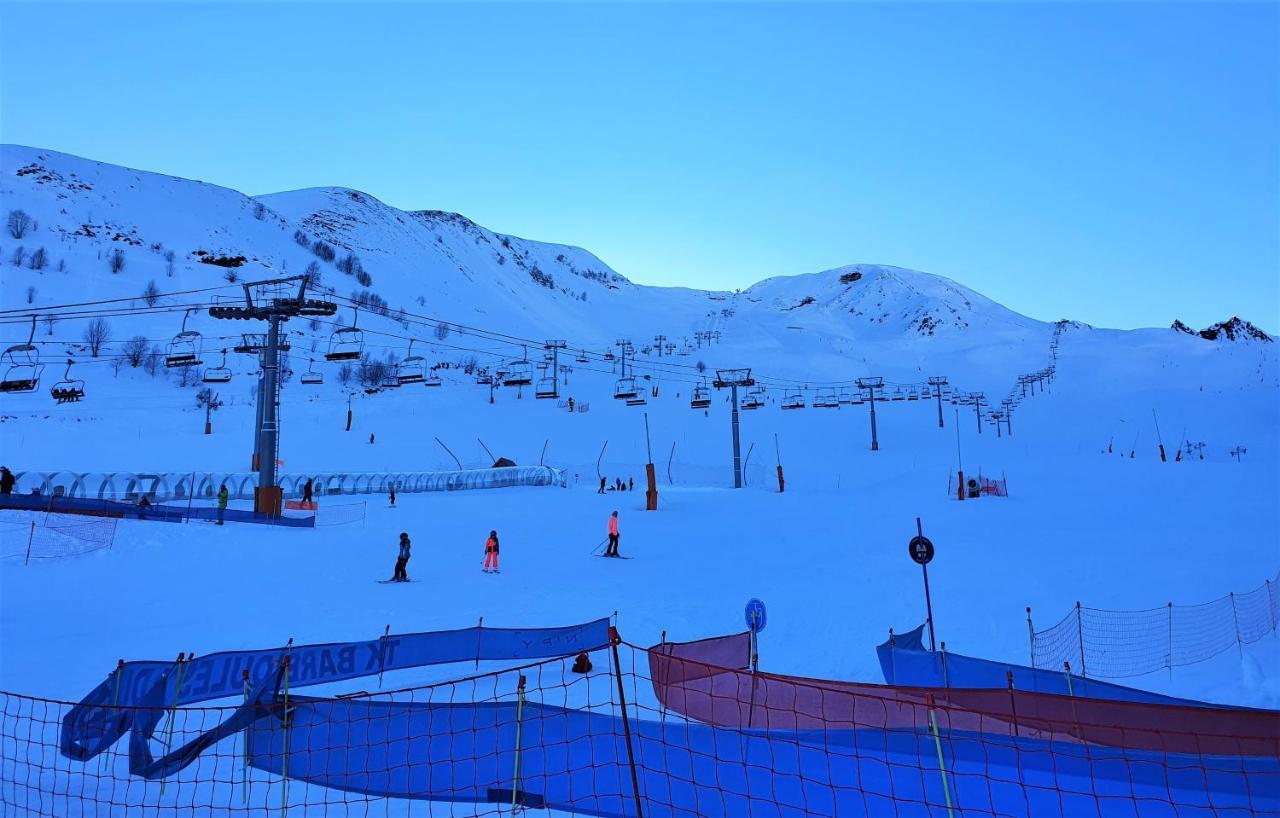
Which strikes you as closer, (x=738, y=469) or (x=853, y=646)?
(x=853, y=646)

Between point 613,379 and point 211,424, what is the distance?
1689 inches

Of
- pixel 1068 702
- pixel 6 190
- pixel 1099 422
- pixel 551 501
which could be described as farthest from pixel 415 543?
pixel 6 190

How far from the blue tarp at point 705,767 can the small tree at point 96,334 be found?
3034 inches

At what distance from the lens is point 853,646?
43.5ft

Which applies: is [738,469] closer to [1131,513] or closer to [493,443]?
[1131,513]

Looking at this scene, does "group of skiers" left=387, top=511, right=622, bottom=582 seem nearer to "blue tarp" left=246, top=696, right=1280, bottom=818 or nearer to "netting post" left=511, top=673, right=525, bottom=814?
"blue tarp" left=246, top=696, right=1280, bottom=818

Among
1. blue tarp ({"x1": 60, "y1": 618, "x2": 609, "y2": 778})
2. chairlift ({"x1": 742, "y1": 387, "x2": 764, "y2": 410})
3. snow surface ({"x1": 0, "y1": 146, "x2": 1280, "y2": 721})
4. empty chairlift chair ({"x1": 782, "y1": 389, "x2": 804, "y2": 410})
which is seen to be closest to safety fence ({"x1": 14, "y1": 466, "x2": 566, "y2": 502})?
snow surface ({"x1": 0, "y1": 146, "x2": 1280, "y2": 721})

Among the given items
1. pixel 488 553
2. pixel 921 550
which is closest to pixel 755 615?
pixel 921 550

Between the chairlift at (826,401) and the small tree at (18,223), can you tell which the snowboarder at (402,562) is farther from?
the small tree at (18,223)

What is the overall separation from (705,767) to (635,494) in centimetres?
3365

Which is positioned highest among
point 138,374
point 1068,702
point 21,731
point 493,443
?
point 138,374

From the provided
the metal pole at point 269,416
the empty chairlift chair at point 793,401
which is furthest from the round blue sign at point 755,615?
the empty chairlift chair at point 793,401

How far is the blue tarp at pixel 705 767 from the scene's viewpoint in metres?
5.79

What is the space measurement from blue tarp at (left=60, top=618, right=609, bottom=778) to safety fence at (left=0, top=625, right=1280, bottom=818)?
0.09 ft
